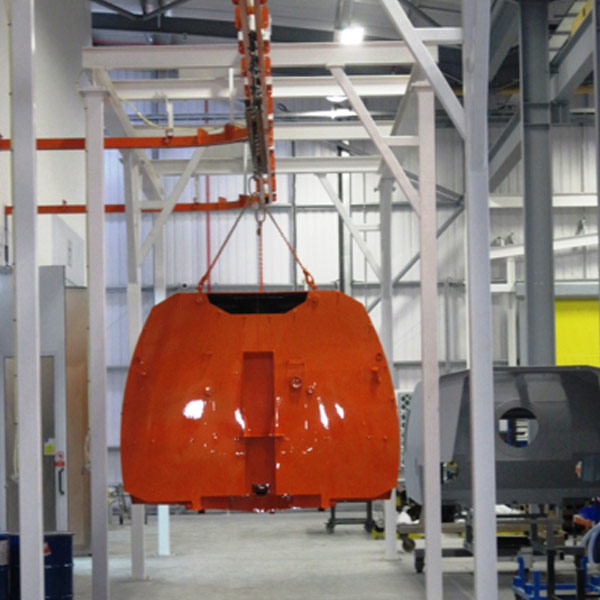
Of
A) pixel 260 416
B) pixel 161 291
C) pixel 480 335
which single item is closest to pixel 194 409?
pixel 260 416

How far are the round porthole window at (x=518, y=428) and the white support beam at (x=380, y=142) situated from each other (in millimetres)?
2458

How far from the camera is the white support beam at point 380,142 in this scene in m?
8.58

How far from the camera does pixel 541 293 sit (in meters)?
13.5

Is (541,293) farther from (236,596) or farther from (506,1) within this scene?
(236,596)

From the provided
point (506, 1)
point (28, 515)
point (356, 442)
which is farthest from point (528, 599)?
point (506, 1)

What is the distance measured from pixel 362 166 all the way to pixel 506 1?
4.16 metres

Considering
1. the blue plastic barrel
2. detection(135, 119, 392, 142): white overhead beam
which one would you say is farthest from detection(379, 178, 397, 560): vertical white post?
the blue plastic barrel

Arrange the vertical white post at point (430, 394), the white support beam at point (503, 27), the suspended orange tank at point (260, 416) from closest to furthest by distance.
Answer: the suspended orange tank at point (260, 416)
the vertical white post at point (430, 394)
the white support beam at point (503, 27)

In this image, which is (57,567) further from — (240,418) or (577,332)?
(577,332)

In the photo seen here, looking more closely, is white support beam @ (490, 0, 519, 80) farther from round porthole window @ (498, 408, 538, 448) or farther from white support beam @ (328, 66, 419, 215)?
white support beam @ (328, 66, 419, 215)

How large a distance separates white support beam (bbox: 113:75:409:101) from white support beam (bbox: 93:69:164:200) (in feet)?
0.72

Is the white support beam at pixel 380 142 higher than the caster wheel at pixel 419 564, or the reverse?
the white support beam at pixel 380 142

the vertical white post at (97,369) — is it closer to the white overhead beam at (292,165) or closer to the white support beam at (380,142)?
the white support beam at (380,142)

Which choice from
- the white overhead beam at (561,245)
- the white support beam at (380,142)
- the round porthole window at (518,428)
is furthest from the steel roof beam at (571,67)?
the white support beam at (380,142)
